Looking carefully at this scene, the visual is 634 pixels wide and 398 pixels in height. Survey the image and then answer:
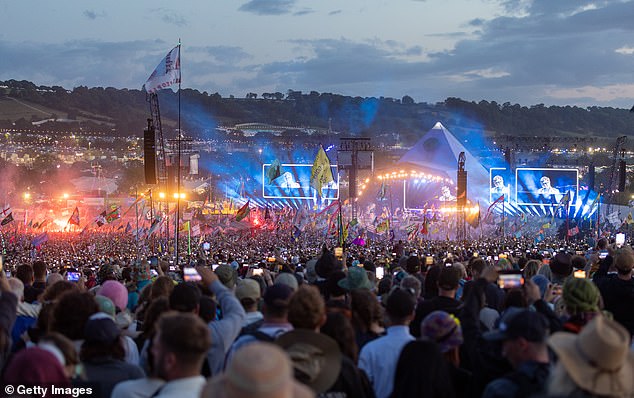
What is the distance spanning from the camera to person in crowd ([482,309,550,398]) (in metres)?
4.26

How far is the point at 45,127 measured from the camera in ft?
511

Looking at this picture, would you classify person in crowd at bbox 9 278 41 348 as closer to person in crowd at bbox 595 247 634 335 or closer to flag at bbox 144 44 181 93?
person in crowd at bbox 595 247 634 335

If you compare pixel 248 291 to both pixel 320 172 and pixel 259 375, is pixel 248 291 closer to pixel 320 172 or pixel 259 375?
pixel 259 375

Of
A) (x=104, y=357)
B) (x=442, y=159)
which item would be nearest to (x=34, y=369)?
(x=104, y=357)

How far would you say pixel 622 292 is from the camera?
7.66 metres

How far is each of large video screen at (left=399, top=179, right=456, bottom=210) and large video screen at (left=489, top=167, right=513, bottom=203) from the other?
9.44ft

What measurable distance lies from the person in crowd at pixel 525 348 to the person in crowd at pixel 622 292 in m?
3.34

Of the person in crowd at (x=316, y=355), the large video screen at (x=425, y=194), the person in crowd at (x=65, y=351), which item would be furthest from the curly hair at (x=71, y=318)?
the large video screen at (x=425, y=194)

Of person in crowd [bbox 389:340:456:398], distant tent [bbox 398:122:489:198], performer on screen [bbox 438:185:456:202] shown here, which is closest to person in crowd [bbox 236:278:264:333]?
person in crowd [bbox 389:340:456:398]

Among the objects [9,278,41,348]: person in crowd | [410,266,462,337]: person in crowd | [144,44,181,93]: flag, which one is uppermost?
[144,44,181,93]: flag

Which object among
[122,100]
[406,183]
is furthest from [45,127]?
[406,183]

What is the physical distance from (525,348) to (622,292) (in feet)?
11.5

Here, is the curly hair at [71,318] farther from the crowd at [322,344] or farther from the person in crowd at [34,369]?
the person in crowd at [34,369]

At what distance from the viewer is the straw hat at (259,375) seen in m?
3.02
